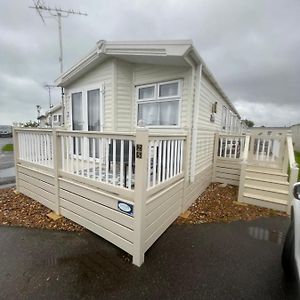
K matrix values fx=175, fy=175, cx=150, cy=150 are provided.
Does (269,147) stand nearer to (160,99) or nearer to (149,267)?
(160,99)

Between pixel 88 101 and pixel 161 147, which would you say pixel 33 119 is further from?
pixel 161 147

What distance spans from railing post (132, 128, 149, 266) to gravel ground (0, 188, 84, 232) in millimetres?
1323

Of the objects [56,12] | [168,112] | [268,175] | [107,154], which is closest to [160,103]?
[168,112]

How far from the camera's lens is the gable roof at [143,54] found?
129 inches

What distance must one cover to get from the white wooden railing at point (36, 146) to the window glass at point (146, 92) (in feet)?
8.34

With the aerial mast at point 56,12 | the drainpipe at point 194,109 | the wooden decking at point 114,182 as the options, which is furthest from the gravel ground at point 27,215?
the aerial mast at point 56,12

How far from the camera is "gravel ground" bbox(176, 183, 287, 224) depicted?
3.58 meters

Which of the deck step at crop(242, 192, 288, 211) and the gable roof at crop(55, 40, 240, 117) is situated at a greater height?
the gable roof at crop(55, 40, 240, 117)

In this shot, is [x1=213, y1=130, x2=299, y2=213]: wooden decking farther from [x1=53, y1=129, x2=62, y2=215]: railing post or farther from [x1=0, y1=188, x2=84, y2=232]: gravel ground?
[x1=53, y1=129, x2=62, y2=215]: railing post

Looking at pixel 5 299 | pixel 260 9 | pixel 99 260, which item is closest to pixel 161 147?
pixel 99 260

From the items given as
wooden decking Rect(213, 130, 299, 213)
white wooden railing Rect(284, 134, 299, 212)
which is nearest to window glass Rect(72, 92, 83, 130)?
wooden decking Rect(213, 130, 299, 213)

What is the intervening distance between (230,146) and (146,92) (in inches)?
130

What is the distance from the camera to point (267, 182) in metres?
4.49

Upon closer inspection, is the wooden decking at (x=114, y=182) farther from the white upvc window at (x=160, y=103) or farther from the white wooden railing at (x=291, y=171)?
the white wooden railing at (x=291, y=171)
